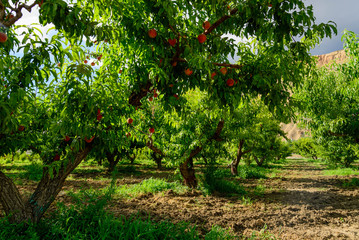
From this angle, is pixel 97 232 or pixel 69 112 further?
pixel 97 232

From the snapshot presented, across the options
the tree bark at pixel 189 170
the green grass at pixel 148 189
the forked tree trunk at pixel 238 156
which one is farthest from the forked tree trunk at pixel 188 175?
the forked tree trunk at pixel 238 156

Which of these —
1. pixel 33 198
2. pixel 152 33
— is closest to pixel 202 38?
pixel 152 33

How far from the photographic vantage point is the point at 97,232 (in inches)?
140

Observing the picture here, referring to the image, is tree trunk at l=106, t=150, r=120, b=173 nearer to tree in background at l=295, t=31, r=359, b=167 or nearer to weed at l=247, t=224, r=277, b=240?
tree in background at l=295, t=31, r=359, b=167

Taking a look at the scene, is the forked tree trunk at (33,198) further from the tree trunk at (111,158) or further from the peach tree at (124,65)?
the tree trunk at (111,158)

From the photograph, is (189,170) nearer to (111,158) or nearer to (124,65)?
(124,65)

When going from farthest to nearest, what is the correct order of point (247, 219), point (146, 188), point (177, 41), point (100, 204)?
point (146, 188), point (247, 219), point (100, 204), point (177, 41)

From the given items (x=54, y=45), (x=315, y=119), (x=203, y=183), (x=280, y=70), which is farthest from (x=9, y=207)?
(x=315, y=119)

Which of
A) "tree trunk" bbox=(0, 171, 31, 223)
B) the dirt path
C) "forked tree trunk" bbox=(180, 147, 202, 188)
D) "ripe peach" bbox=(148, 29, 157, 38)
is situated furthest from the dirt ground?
"ripe peach" bbox=(148, 29, 157, 38)

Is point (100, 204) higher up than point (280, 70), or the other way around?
point (280, 70)

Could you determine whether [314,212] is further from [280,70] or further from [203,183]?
[280,70]

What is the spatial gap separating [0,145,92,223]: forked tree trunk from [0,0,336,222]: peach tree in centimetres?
1

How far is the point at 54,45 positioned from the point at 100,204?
288 centimetres

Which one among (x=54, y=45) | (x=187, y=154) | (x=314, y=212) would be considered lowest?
(x=314, y=212)
